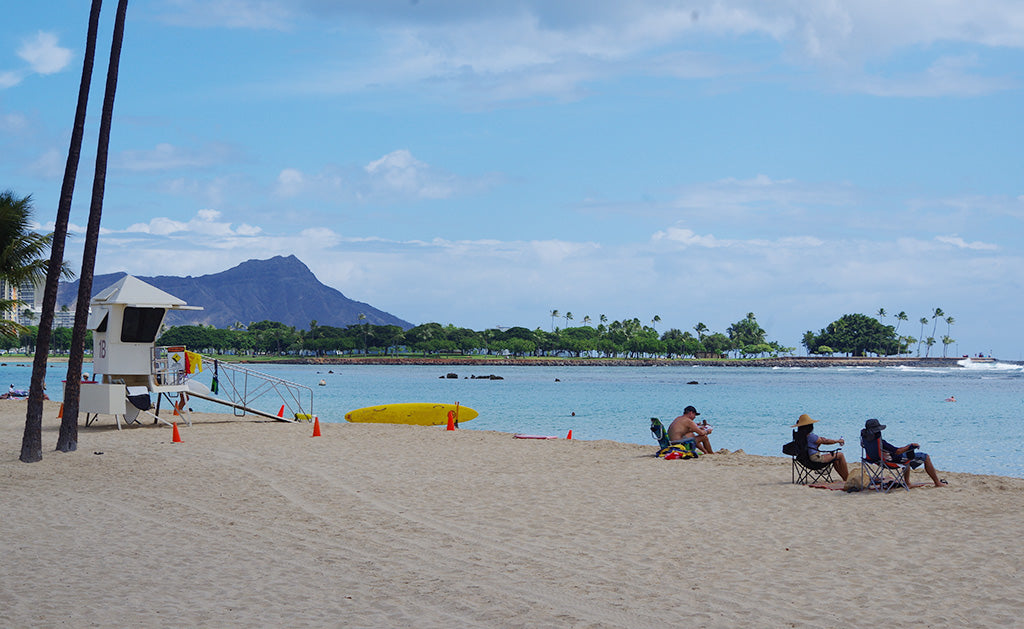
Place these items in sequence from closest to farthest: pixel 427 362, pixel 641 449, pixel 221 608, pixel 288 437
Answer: pixel 221 608
pixel 641 449
pixel 288 437
pixel 427 362

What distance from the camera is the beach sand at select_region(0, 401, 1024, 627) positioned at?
20.2 ft

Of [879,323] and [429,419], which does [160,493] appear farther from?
[879,323]

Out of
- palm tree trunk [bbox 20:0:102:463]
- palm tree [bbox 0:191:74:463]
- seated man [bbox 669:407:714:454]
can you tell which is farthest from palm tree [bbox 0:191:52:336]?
seated man [bbox 669:407:714:454]

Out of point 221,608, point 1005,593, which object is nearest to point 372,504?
point 221,608

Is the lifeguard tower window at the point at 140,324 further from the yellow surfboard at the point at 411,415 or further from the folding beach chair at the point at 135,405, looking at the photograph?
the yellow surfboard at the point at 411,415

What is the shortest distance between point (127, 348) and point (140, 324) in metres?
0.68

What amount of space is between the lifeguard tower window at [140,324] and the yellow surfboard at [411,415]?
266 inches

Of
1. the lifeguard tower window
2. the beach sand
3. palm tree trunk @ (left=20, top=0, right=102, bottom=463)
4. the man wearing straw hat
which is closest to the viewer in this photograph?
the beach sand

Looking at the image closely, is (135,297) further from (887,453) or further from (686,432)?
(887,453)

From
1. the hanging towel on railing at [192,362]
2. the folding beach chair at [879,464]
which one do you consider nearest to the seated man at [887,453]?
the folding beach chair at [879,464]

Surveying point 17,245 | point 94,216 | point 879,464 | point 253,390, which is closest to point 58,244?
point 94,216

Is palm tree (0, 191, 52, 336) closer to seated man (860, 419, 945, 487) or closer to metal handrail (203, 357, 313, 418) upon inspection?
metal handrail (203, 357, 313, 418)

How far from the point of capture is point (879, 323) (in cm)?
19088

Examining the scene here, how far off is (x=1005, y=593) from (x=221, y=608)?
19.0 feet
